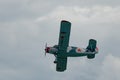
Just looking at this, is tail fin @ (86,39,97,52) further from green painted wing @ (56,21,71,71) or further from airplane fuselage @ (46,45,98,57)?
green painted wing @ (56,21,71,71)

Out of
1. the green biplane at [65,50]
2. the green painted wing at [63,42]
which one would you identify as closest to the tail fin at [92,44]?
the green biplane at [65,50]

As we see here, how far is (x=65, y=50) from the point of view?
9088 cm

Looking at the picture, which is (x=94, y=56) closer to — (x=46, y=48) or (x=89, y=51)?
(x=89, y=51)

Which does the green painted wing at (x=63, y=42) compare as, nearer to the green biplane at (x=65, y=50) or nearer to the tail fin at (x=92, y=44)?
the green biplane at (x=65, y=50)

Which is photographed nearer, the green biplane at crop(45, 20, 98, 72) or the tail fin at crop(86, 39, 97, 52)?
the green biplane at crop(45, 20, 98, 72)

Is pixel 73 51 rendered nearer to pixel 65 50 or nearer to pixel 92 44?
pixel 65 50

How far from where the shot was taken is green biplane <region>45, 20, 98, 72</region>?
290 ft

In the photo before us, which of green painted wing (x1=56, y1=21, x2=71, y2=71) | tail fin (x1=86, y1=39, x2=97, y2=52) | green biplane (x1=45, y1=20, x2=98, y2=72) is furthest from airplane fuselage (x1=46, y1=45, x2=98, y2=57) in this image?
green painted wing (x1=56, y1=21, x2=71, y2=71)

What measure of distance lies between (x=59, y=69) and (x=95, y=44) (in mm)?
7383

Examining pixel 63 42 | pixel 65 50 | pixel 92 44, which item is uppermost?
pixel 92 44

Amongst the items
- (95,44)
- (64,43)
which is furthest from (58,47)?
(95,44)

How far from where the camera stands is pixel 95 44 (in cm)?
9438

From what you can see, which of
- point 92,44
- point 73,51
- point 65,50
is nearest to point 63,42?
point 65,50

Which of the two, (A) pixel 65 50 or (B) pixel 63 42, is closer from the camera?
(B) pixel 63 42
